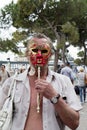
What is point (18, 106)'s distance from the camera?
2904 mm

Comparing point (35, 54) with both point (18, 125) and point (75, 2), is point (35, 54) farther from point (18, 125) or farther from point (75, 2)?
point (75, 2)

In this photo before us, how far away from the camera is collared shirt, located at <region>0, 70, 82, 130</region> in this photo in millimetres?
2852

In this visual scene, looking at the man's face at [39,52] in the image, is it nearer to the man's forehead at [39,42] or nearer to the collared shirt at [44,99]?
the man's forehead at [39,42]

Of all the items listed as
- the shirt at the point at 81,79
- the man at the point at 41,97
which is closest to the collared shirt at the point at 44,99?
the man at the point at 41,97

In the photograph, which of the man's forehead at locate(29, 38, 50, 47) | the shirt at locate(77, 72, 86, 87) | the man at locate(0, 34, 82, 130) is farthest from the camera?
the shirt at locate(77, 72, 86, 87)

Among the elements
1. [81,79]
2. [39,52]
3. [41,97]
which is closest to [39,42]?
[39,52]

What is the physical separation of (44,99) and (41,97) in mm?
28

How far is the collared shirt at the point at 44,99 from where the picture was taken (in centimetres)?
285

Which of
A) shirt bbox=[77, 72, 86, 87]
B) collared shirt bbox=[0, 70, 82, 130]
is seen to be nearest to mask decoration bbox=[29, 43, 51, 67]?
collared shirt bbox=[0, 70, 82, 130]

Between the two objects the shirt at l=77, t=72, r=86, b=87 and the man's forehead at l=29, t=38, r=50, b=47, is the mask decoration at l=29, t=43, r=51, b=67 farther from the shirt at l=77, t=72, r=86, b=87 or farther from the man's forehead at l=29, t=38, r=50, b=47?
the shirt at l=77, t=72, r=86, b=87

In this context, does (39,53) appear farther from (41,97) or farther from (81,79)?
(81,79)

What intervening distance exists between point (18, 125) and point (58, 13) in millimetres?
33081

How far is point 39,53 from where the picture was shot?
9.48 ft

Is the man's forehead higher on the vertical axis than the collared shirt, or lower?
higher
